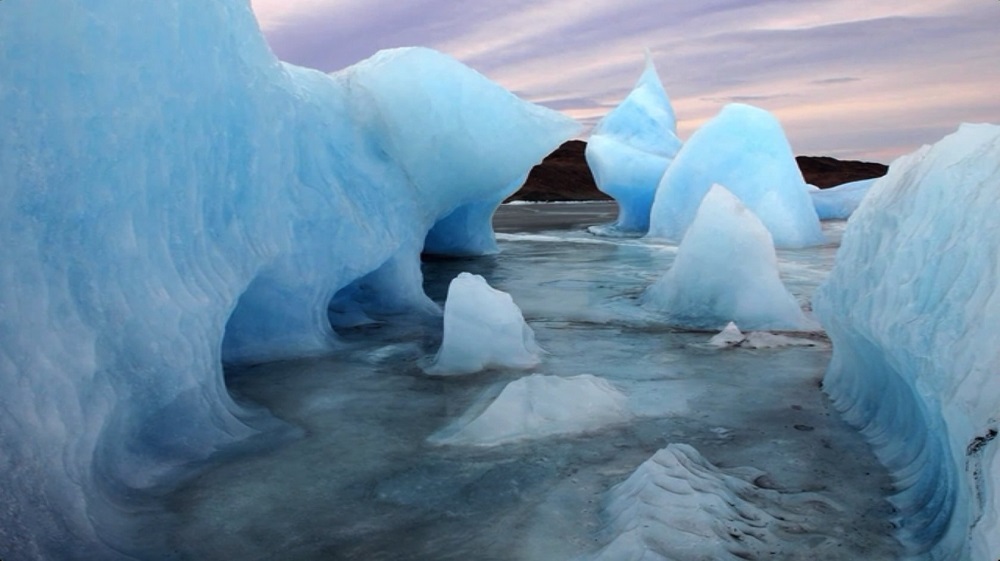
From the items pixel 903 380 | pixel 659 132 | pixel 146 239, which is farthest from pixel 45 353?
pixel 659 132

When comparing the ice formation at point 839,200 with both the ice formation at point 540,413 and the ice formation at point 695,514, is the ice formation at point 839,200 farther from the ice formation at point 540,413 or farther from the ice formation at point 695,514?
the ice formation at point 695,514

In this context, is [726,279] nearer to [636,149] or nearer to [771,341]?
[771,341]

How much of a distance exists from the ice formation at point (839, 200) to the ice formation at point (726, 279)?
13561 millimetres

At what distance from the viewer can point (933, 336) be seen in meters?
2.90

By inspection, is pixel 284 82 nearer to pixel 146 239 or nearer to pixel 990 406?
pixel 146 239

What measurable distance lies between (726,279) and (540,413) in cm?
343

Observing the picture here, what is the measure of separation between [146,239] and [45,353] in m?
0.93

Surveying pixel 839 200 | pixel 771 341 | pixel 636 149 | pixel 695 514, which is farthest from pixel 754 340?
pixel 839 200

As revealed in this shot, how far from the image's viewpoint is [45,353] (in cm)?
282

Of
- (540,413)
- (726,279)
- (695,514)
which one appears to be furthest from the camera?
(726,279)

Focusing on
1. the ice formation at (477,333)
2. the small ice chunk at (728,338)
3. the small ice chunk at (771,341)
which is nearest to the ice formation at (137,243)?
the ice formation at (477,333)

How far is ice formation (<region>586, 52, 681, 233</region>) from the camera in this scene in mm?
16984

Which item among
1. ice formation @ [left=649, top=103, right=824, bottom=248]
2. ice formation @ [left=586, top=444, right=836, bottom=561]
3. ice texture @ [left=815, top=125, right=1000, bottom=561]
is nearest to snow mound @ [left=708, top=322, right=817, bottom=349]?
ice texture @ [left=815, top=125, right=1000, bottom=561]

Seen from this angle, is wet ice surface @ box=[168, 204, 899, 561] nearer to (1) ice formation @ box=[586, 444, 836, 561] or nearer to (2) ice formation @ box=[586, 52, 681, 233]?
(1) ice formation @ box=[586, 444, 836, 561]
